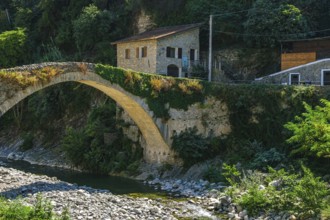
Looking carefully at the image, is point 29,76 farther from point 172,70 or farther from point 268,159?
point 172,70

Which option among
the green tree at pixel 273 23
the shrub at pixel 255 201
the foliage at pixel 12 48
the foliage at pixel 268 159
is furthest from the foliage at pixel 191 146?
the foliage at pixel 12 48

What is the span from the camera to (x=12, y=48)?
4925 centimetres

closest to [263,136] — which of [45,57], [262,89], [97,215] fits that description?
[262,89]

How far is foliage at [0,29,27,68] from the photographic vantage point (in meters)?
48.2

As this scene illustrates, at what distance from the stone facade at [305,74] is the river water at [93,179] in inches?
491

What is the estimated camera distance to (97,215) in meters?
17.0

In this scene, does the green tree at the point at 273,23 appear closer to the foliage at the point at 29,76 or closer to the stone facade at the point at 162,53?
the stone facade at the point at 162,53

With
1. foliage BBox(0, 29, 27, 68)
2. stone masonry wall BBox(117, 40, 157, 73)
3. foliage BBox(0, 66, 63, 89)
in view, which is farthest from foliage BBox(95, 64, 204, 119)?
foliage BBox(0, 29, 27, 68)

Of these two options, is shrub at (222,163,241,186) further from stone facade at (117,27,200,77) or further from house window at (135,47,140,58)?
house window at (135,47,140,58)

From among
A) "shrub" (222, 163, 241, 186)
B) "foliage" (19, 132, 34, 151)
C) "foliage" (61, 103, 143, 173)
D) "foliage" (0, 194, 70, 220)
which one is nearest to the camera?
"foliage" (0, 194, 70, 220)

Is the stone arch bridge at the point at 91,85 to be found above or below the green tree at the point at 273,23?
below

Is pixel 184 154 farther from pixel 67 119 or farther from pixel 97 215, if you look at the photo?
pixel 67 119

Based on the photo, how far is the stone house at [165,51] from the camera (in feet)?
119

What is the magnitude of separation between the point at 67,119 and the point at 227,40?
593 inches
